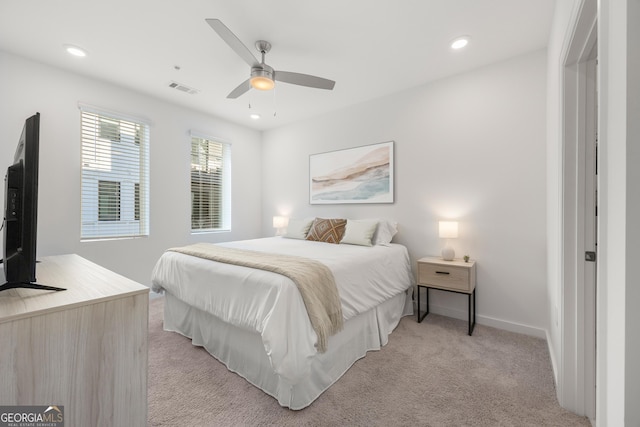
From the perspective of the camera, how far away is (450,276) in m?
2.63

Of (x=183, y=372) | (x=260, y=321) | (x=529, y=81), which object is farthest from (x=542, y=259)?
(x=183, y=372)

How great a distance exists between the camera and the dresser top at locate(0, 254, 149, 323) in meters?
0.90

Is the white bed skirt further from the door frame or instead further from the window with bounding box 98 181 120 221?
the window with bounding box 98 181 120 221

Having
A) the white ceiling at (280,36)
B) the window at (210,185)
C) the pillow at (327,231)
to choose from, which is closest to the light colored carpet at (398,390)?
the pillow at (327,231)

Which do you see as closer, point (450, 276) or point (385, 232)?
point (450, 276)

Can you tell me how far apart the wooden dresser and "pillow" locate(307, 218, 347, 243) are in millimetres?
2404

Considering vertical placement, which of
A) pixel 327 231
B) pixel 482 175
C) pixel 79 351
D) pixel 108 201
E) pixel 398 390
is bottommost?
pixel 398 390


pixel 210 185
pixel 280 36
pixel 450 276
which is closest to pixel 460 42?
pixel 280 36

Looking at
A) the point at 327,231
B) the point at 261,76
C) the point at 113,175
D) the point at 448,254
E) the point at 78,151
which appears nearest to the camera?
the point at 261,76

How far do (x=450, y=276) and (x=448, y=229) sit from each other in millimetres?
482

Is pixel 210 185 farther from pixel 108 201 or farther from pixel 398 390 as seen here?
pixel 398 390

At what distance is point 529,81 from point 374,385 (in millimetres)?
3001

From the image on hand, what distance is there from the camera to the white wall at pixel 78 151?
262 cm

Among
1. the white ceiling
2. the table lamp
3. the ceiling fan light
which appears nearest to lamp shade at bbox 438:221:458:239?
the table lamp
